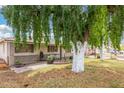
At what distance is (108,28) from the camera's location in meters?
4.53

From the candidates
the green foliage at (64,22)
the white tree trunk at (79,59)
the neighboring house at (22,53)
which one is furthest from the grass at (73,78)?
the neighboring house at (22,53)

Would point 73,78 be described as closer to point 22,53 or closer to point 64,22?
point 64,22

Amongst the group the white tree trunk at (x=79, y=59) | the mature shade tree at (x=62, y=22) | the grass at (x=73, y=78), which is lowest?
the grass at (x=73, y=78)

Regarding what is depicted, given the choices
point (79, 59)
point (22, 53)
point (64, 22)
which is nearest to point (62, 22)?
point (64, 22)

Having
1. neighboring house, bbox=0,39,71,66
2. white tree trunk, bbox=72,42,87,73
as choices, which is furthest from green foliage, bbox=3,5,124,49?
neighboring house, bbox=0,39,71,66

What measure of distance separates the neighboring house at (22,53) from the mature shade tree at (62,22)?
3.28m

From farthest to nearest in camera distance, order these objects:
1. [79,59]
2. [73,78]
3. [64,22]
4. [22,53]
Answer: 1. [22,53]
2. [79,59]
3. [73,78]
4. [64,22]

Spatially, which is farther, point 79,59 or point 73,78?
point 79,59

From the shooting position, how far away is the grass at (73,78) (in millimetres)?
5027

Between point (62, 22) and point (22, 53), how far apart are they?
4706mm

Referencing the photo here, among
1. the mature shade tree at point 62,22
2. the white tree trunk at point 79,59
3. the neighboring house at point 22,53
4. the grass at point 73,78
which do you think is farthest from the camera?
the neighboring house at point 22,53

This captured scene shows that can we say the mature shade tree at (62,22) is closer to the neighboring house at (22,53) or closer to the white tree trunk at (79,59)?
the white tree trunk at (79,59)

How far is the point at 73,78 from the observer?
5.25 meters
